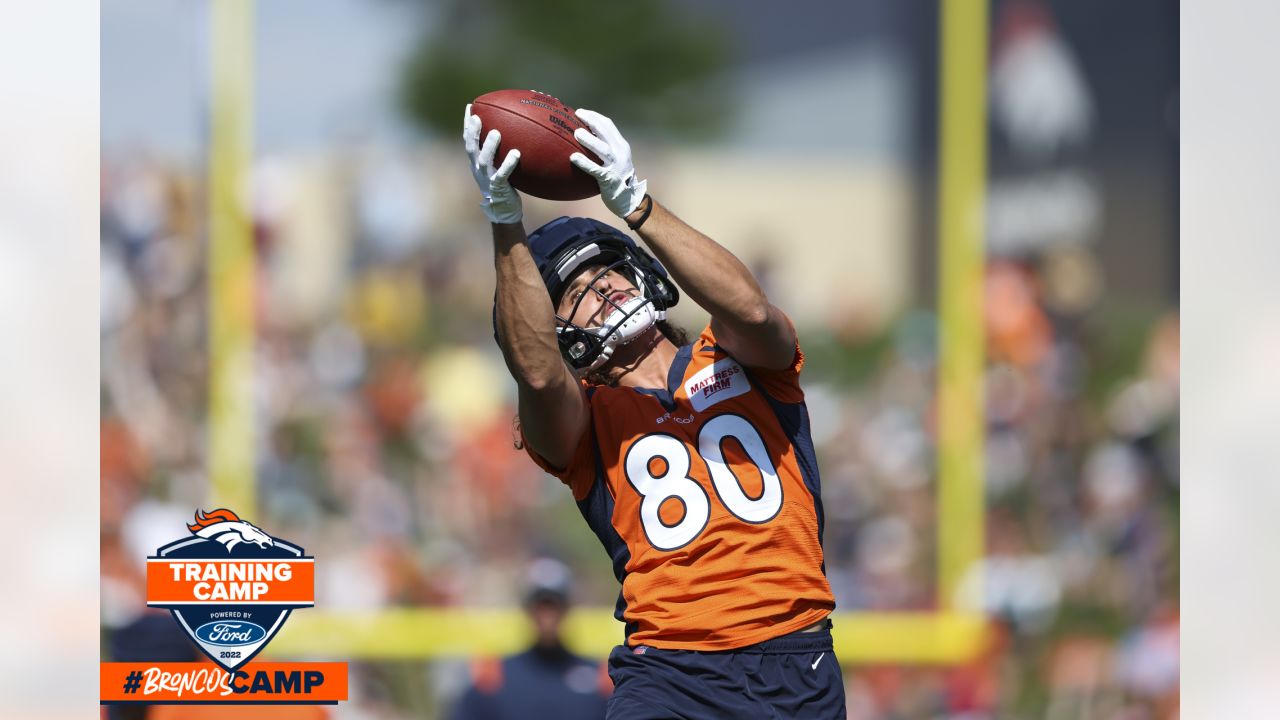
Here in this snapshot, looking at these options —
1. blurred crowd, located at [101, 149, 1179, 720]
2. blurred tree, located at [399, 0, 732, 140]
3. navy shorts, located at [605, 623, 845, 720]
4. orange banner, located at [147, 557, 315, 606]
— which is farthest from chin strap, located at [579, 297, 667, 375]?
blurred tree, located at [399, 0, 732, 140]

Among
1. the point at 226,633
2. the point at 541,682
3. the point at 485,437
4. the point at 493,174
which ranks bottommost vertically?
the point at 541,682

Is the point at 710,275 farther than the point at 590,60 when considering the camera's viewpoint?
No

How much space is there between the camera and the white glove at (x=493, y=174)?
2199 mm

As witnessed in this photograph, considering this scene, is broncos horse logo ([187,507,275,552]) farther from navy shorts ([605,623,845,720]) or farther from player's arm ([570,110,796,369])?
player's arm ([570,110,796,369])

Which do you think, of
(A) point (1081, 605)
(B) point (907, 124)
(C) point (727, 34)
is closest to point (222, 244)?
(C) point (727, 34)

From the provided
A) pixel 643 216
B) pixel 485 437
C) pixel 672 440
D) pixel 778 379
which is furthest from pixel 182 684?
pixel 643 216

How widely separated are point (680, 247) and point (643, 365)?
1.49 ft

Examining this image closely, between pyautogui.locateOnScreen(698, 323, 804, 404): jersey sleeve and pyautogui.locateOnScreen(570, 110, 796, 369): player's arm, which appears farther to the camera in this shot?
pyautogui.locateOnScreen(698, 323, 804, 404): jersey sleeve

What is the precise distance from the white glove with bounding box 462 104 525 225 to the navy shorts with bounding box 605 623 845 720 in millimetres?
931

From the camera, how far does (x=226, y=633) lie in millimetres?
4816

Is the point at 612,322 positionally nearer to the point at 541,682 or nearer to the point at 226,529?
the point at 541,682

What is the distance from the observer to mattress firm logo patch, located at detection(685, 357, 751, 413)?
8.00ft

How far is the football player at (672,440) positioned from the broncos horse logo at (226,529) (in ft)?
10.4
